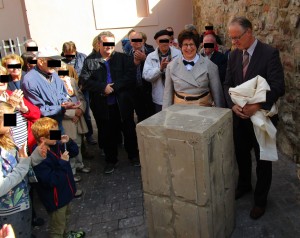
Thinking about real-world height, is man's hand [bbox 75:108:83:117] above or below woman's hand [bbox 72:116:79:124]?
above

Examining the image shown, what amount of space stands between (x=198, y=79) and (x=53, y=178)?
1.73 m

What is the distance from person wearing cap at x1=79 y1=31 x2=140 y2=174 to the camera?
4.37 m

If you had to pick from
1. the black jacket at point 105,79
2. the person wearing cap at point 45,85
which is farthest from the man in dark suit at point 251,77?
the person wearing cap at point 45,85

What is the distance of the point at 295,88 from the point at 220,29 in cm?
319

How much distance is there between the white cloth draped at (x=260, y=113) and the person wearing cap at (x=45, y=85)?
201cm

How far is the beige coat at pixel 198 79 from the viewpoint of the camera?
11.6ft

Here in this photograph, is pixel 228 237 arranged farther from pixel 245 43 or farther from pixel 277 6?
pixel 277 6

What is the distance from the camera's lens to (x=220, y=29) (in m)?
6.91

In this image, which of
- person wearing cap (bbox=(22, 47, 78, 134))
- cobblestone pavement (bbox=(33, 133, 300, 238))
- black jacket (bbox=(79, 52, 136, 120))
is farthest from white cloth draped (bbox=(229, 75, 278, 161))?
person wearing cap (bbox=(22, 47, 78, 134))

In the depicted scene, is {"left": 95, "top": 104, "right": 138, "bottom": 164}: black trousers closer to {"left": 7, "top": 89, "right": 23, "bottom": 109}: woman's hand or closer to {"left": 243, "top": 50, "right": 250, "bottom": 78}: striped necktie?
{"left": 7, "top": 89, "right": 23, "bottom": 109}: woman's hand

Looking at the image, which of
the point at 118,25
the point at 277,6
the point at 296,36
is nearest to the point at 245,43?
the point at 296,36

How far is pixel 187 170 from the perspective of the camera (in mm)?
2600

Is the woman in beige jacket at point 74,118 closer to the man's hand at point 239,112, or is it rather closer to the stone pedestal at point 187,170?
the stone pedestal at point 187,170

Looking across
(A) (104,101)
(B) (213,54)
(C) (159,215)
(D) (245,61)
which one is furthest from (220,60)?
(C) (159,215)
